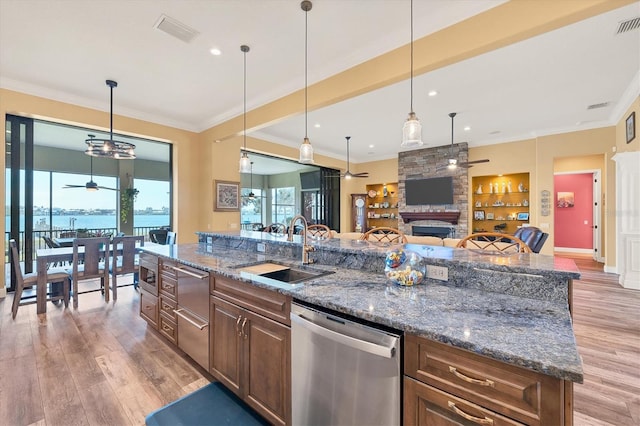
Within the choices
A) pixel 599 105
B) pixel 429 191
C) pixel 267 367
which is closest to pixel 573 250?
pixel 429 191


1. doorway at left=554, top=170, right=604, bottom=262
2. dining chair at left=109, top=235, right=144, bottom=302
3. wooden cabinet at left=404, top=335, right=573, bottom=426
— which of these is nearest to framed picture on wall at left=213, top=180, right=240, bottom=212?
dining chair at left=109, top=235, right=144, bottom=302

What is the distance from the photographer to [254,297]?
1800mm

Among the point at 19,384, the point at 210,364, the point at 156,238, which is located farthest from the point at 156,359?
the point at 156,238

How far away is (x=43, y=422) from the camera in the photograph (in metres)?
1.78

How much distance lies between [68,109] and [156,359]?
4.33 m

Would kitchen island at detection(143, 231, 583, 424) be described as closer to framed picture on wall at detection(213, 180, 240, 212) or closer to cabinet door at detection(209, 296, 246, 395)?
cabinet door at detection(209, 296, 246, 395)

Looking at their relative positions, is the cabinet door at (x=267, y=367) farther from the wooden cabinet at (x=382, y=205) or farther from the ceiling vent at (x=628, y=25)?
the wooden cabinet at (x=382, y=205)

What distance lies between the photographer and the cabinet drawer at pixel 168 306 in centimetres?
261

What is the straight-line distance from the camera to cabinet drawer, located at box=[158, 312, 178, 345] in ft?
8.48

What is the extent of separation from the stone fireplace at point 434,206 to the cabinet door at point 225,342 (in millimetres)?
7144

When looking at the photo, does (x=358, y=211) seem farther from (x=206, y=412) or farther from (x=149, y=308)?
(x=206, y=412)

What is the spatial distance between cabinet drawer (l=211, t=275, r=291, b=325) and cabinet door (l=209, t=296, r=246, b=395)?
6 centimetres

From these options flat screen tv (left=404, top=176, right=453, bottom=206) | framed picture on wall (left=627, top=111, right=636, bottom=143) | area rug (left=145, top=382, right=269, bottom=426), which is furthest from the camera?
flat screen tv (left=404, top=176, right=453, bottom=206)

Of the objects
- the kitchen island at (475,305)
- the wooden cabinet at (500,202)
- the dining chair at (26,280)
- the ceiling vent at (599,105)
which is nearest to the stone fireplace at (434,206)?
the wooden cabinet at (500,202)
